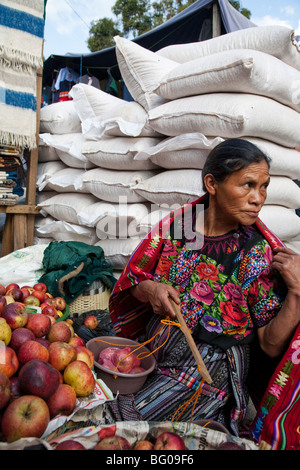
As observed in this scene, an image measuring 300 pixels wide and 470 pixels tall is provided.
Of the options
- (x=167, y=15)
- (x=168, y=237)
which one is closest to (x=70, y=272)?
(x=168, y=237)

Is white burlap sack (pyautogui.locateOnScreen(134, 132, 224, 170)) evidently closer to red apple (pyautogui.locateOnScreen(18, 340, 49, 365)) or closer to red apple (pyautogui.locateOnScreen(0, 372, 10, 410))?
red apple (pyautogui.locateOnScreen(18, 340, 49, 365))

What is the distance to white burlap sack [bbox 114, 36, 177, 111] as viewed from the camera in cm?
280

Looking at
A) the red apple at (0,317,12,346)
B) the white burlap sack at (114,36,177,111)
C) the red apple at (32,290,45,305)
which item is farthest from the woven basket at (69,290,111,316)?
the white burlap sack at (114,36,177,111)

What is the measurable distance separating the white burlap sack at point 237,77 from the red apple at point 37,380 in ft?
6.59

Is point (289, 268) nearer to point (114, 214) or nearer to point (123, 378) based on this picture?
point (123, 378)

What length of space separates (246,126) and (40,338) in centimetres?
177

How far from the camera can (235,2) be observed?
10609mm

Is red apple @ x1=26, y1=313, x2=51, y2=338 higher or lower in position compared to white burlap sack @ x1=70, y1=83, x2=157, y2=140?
lower

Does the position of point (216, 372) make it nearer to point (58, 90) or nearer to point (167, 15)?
point (58, 90)

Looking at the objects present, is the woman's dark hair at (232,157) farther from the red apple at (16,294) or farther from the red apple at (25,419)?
the red apple at (16,294)

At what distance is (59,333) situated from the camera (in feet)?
4.35

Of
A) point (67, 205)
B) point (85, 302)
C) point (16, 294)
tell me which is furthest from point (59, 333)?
point (67, 205)

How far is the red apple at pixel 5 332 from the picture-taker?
113 centimetres

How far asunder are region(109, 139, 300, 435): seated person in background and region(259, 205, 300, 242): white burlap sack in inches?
47.1
